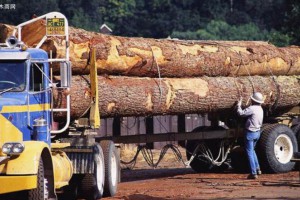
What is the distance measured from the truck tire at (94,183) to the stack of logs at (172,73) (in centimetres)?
117

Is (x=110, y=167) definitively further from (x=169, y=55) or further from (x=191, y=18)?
(x=191, y=18)

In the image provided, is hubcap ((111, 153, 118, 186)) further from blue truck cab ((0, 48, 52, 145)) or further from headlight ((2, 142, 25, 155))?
headlight ((2, 142, 25, 155))

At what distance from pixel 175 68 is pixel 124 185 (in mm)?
2681

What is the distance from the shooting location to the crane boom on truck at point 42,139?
13.2 metres

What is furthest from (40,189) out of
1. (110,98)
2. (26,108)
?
(110,98)

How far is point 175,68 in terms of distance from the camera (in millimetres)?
20406

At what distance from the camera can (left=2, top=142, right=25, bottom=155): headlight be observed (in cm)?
1309

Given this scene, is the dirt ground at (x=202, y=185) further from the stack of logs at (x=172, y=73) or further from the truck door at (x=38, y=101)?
the truck door at (x=38, y=101)

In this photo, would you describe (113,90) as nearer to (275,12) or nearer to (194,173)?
(194,173)

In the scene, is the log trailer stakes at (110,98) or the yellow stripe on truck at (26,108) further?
the log trailer stakes at (110,98)

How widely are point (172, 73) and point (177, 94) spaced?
1.66 feet

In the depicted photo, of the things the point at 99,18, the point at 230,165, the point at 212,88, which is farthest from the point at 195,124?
the point at 99,18

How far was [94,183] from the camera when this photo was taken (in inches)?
661

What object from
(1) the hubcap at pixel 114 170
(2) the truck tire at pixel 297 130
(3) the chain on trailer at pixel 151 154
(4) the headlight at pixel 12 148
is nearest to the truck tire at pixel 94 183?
(1) the hubcap at pixel 114 170
